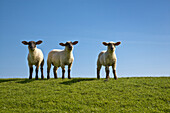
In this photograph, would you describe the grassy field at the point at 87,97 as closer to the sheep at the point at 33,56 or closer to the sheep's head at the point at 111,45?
the sheep at the point at 33,56

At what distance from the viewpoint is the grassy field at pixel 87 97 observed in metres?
9.63

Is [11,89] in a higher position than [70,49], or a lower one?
lower

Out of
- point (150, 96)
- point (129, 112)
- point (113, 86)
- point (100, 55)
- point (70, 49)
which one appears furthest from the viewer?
point (100, 55)

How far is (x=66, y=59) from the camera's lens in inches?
625

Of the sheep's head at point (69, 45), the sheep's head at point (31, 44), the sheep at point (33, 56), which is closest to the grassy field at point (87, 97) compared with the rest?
the sheep at point (33, 56)

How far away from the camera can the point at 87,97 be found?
35.3 ft

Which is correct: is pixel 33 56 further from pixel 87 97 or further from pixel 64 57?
pixel 87 97

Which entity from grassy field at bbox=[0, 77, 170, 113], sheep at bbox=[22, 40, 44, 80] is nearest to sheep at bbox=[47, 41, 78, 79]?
sheep at bbox=[22, 40, 44, 80]

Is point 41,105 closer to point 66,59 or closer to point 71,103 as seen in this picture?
point 71,103

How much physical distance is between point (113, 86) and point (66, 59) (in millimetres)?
4936

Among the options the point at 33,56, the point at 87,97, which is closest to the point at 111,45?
the point at 87,97

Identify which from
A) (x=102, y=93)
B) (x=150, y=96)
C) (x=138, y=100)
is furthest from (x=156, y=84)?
(x=102, y=93)

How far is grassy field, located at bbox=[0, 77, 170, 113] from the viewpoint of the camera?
963 centimetres

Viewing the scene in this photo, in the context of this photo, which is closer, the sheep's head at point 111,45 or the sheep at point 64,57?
the sheep's head at point 111,45
